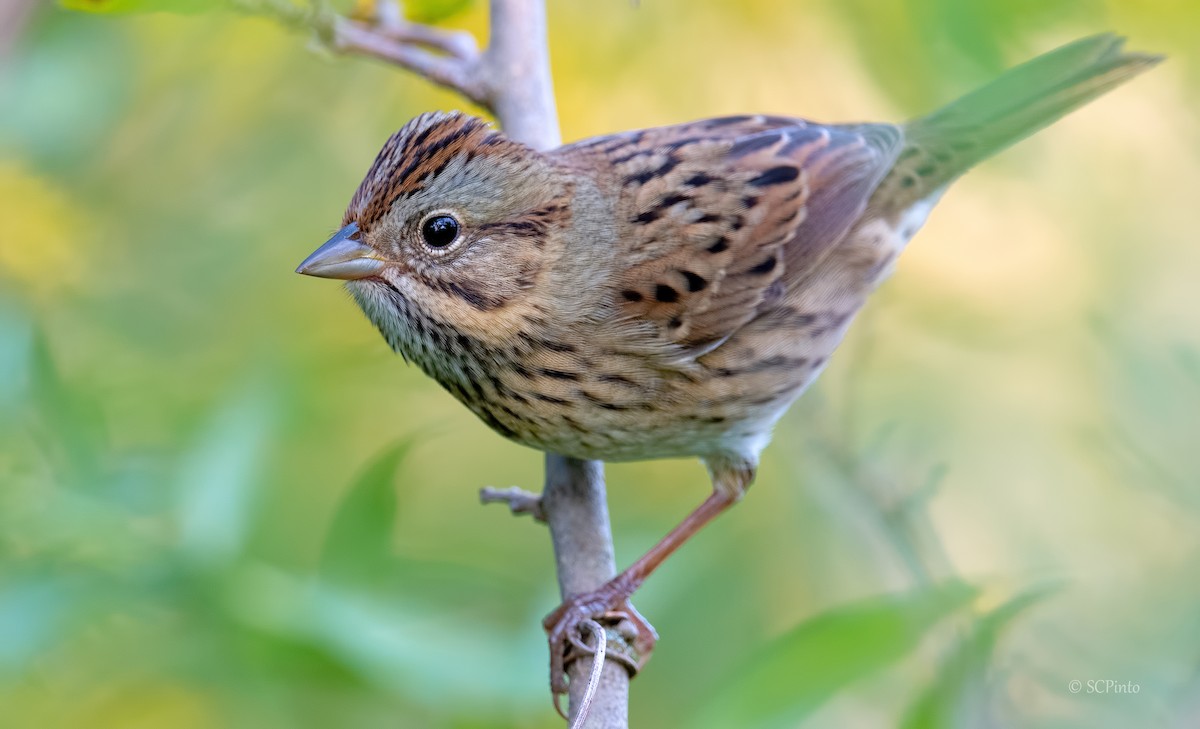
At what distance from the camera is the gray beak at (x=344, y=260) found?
2.75 m

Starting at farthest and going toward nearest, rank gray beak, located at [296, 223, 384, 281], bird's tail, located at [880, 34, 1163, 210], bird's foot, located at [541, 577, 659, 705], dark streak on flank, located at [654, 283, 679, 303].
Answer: dark streak on flank, located at [654, 283, 679, 303] < bird's tail, located at [880, 34, 1163, 210] < bird's foot, located at [541, 577, 659, 705] < gray beak, located at [296, 223, 384, 281]

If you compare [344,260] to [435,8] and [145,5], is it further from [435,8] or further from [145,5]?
[145,5]

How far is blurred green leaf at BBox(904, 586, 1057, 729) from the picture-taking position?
199 cm

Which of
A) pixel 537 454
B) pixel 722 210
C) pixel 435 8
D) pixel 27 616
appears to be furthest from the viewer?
pixel 537 454

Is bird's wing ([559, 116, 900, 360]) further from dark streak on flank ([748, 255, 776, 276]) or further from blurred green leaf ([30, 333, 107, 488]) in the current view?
blurred green leaf ([30, 333, 107, 488])

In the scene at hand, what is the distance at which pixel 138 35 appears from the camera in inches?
138

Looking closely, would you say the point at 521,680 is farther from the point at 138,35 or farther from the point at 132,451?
the point at 138,35

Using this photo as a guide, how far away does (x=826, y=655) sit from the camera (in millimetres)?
2139

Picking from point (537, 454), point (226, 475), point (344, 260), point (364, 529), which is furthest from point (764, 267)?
point (537, 454)

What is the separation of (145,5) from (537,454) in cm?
321

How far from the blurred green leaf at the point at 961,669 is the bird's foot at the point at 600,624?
879 millimetres

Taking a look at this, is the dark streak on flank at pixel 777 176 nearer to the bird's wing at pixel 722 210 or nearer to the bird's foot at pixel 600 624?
the bird's wing at pixel 722 210

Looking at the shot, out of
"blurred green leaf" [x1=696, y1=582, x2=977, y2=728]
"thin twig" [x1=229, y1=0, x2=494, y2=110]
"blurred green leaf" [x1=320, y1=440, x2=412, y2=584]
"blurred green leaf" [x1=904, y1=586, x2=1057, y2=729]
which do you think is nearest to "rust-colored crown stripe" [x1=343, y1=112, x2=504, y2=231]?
"thin twig" [x1=229, y1=0, x2=494, y2=110]

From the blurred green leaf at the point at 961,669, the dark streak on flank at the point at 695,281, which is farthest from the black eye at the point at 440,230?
the blurred green leaf at the point at 961,669
